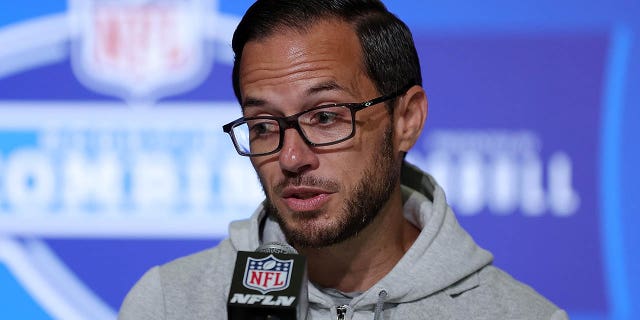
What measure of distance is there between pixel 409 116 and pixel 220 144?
1.03 m

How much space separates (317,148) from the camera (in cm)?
161

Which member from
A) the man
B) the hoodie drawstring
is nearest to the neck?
the man

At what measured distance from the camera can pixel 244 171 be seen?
2.72 meters

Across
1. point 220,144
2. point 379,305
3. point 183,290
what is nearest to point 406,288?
point 379,305

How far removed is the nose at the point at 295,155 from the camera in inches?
62.4

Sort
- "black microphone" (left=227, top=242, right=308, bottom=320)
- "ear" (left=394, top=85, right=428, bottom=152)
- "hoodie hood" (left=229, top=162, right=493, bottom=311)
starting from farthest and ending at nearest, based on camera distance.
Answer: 1. "ear" (left=394, top=85, right=428, bottom=152)
2. "hoodie hood" (left=229, top=162, right=493, bottom=311)
3. "black microphone" (left=227, top=242, right=308, bottom=320)

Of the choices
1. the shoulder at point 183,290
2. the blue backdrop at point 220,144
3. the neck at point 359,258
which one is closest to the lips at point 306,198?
the neck at point 359,258

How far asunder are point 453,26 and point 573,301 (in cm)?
92

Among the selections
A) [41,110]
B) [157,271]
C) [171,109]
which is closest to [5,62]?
[41,110]

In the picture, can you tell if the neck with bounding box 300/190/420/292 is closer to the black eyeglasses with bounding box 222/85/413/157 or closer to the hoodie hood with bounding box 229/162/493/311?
the hoodie hood with bounding box 229/162/493/311

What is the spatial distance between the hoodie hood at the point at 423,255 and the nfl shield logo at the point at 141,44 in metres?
0.96

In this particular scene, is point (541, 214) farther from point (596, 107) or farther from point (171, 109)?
point (171, 109)

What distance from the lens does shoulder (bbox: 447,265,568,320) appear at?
1704 millimetres

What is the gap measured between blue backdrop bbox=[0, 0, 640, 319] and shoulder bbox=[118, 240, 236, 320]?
2.78ft
